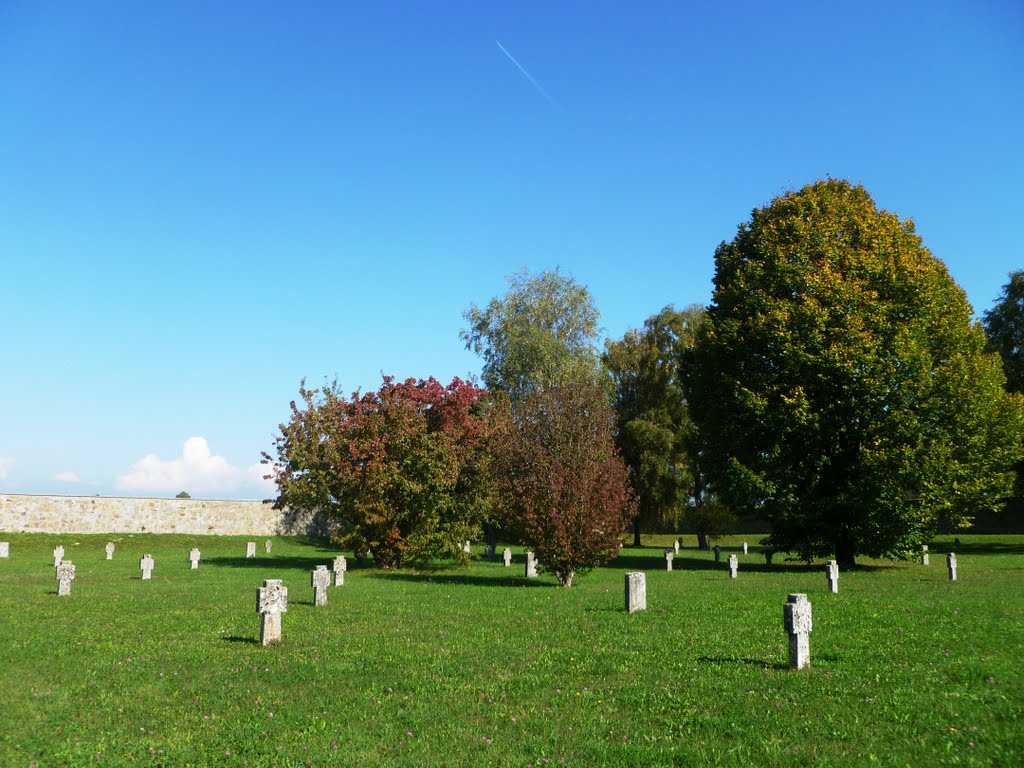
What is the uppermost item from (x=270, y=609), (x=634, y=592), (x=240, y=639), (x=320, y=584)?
(x=270, y=609)

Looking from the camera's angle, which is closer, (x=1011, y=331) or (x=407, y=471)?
(x=407, y=471)

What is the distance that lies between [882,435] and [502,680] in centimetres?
2647

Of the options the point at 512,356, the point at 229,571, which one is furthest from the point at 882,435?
the point at 229,571

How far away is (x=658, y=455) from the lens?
166ft

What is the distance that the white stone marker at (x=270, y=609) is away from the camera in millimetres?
13672

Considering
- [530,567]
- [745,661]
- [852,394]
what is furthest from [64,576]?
[852,394]

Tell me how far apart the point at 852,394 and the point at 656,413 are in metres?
21.1

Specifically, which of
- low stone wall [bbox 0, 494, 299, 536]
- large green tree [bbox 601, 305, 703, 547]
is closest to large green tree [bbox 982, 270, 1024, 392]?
large green tree [bbox 601, 305, 703, 547]

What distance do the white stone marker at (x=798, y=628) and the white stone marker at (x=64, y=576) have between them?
1939cm

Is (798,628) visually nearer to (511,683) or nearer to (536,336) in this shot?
(511,683)

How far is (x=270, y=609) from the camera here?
542 inches

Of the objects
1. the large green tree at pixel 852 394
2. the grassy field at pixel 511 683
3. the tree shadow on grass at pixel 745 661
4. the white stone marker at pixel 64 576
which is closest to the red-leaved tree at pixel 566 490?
the grassy field at pixel 511 683

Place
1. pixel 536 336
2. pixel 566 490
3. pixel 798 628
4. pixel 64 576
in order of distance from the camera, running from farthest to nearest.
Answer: pixel 536 336, pixel 566 490, pixel 64 576, pixel 798 628

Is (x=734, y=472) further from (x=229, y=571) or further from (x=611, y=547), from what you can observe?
(x=229, y=571)
